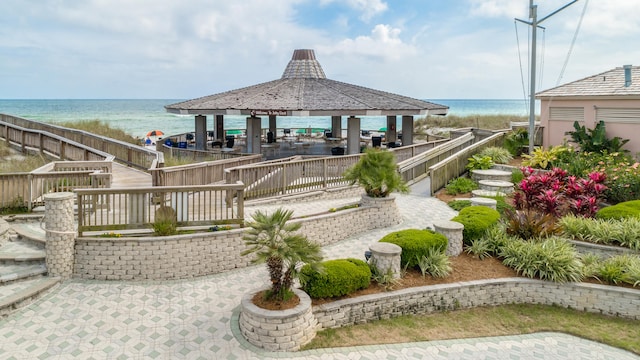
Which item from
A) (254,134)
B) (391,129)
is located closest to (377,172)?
(254,134)

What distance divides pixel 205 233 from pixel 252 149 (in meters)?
11.9

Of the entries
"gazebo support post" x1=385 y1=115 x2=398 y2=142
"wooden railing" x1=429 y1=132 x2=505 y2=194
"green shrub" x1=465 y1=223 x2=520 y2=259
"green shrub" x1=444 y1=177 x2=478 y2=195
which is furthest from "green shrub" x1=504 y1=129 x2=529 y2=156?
"green shrub" x1=465 y1=223 x2=520 y2=259

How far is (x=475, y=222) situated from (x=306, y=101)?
474 inches

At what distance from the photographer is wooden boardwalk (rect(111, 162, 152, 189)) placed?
44.9ft

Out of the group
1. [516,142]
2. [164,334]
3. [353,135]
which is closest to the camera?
[164,334]

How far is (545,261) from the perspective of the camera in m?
8.65

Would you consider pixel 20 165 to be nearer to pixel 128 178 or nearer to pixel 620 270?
pixel 128 178

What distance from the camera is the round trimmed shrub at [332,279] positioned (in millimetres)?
7273

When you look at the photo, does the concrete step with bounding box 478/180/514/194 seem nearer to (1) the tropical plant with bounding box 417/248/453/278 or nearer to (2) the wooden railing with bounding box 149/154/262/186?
(1) the tropical plant with bounding box 417/248/453/278

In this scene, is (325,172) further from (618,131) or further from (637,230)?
(618,131)

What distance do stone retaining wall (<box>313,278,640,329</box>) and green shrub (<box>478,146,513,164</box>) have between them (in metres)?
10.4

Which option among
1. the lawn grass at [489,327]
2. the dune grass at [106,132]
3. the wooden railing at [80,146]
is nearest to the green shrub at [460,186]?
the lawn grass at [489,327]

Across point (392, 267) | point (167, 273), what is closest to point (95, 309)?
point (167, 273)

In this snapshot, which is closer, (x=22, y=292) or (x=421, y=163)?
(x=22, y=292)
